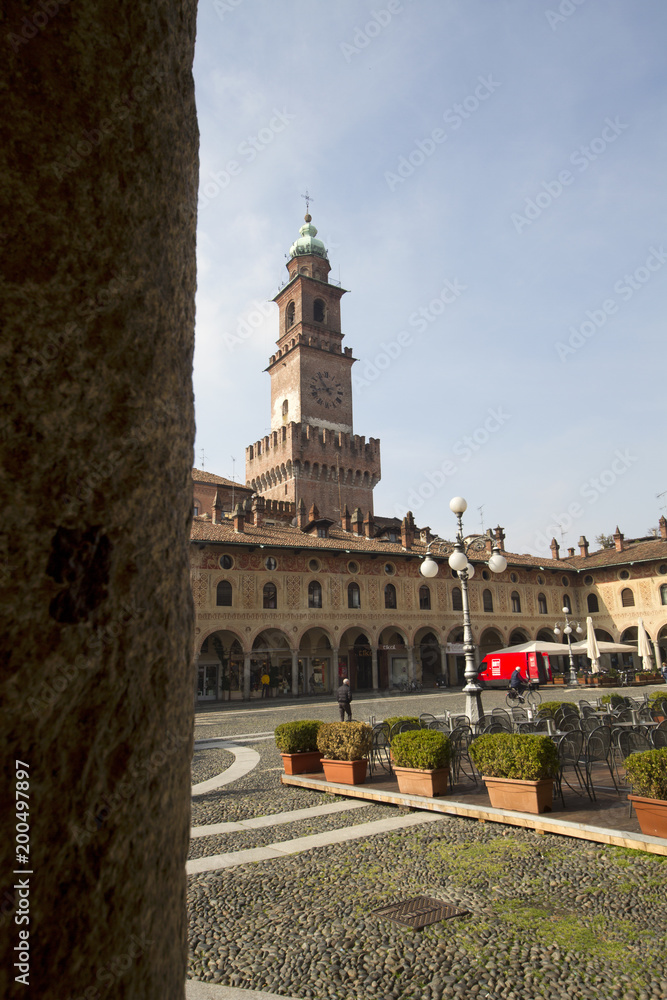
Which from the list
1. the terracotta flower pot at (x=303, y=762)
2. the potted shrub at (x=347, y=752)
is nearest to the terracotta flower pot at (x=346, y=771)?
the potted shrub at (x=347, y=752)

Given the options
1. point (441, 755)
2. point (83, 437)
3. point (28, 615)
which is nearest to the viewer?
point (28, 615)

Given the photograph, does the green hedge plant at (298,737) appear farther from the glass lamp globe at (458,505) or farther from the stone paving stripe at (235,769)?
the glass lamp globe at (458,505)

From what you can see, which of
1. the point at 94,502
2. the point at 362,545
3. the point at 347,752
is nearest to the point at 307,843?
the point at 347,752

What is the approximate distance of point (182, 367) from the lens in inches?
47.3

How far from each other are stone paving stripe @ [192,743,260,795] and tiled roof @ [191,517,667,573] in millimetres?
13434

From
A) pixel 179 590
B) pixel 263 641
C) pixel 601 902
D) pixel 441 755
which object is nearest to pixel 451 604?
pixel 263 641

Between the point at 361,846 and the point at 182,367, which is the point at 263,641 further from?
the point at 182,367

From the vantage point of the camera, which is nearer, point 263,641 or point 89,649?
point 89,649

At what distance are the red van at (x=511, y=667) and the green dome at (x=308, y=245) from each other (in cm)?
3525

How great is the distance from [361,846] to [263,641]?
25.4m

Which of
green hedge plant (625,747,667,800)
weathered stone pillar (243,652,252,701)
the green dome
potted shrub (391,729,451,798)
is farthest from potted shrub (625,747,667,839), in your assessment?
the green dome

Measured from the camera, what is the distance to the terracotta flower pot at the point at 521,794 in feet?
21.9

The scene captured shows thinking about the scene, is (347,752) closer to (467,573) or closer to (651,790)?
(651,790)

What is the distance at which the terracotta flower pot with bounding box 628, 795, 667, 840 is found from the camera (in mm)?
Answer: 5641
